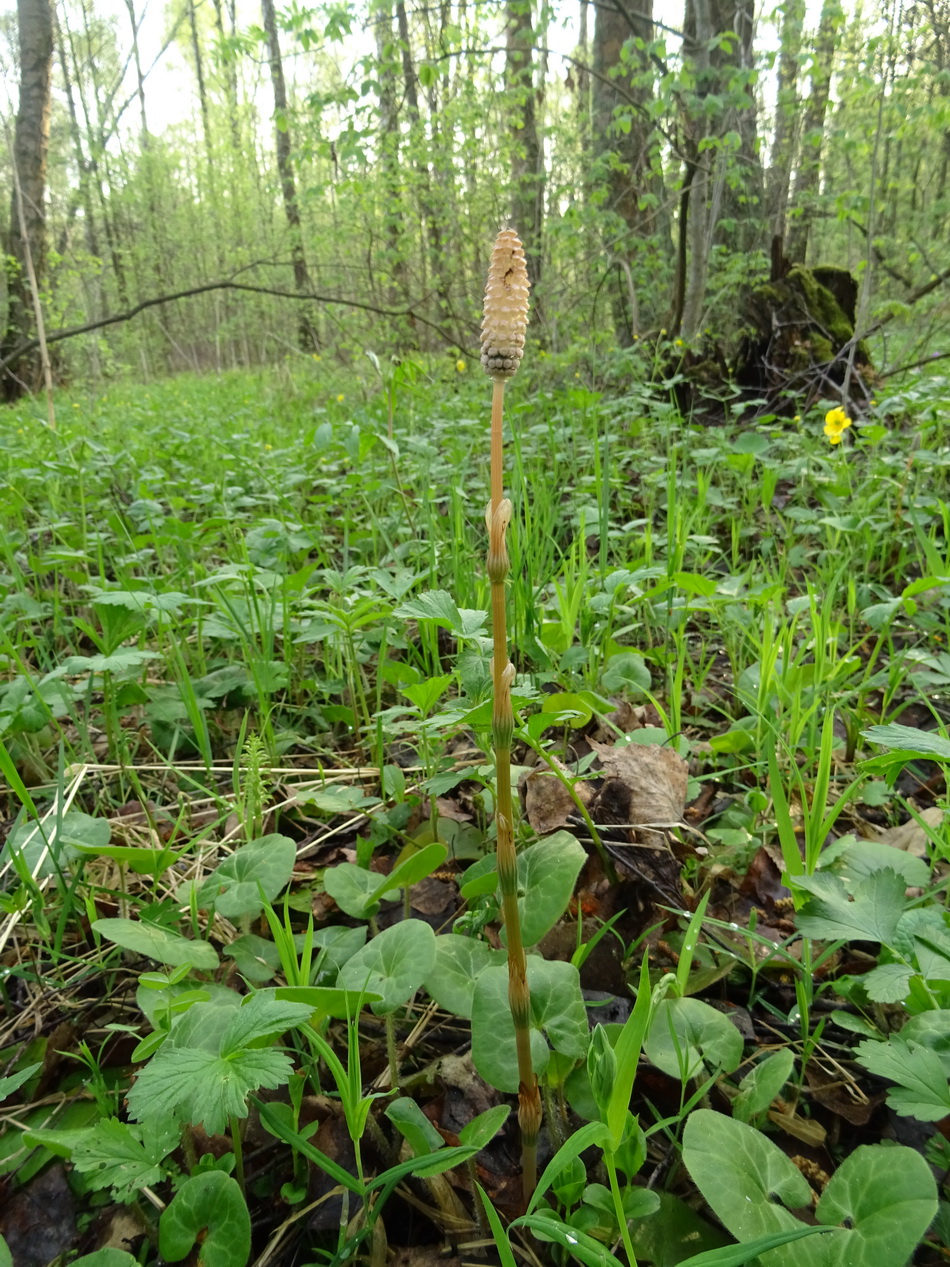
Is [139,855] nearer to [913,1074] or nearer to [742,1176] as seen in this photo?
[742,1176]

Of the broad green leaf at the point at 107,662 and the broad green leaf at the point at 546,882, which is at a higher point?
the broad green leaf at the point at 107,662

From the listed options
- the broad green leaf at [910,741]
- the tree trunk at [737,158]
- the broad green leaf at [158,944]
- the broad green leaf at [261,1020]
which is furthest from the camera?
the tree trunk at [737,158]

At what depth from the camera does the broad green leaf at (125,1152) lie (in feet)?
2.40

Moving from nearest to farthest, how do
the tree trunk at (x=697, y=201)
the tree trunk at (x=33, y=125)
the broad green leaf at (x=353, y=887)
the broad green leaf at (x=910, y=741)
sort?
the broad green leaf at (x=910, y=741) → the broad green leaf at (x=353, y=887) → the tree trunk at (x=697, y=201) → the tree trunk at (x=33, y=125)

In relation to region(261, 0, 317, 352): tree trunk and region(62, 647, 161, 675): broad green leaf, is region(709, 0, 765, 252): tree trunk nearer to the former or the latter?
region(261, 0, 317, 352): tree trunk

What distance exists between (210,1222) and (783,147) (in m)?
7.09

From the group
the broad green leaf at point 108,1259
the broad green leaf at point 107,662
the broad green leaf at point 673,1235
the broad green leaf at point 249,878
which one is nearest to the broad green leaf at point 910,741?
the broad green leaf at point 673,1235

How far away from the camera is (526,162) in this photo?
271 inches

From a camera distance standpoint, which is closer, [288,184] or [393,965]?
[393,965]

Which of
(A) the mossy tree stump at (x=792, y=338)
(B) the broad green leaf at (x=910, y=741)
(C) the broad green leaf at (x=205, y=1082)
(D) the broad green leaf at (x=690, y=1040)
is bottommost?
(D) the broad green leaf at (x=690, y=1040)

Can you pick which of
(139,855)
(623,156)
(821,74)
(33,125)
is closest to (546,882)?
(139,855)

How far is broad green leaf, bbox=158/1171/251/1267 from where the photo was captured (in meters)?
0.71

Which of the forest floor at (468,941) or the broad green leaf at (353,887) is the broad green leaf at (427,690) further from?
the broad green leaf at (353,887)

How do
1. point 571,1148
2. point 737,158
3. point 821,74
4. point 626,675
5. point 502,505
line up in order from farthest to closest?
1. point 737,158
2. point 821,74
3. point 626,675
4. point 571,1148
5. point 502,505
